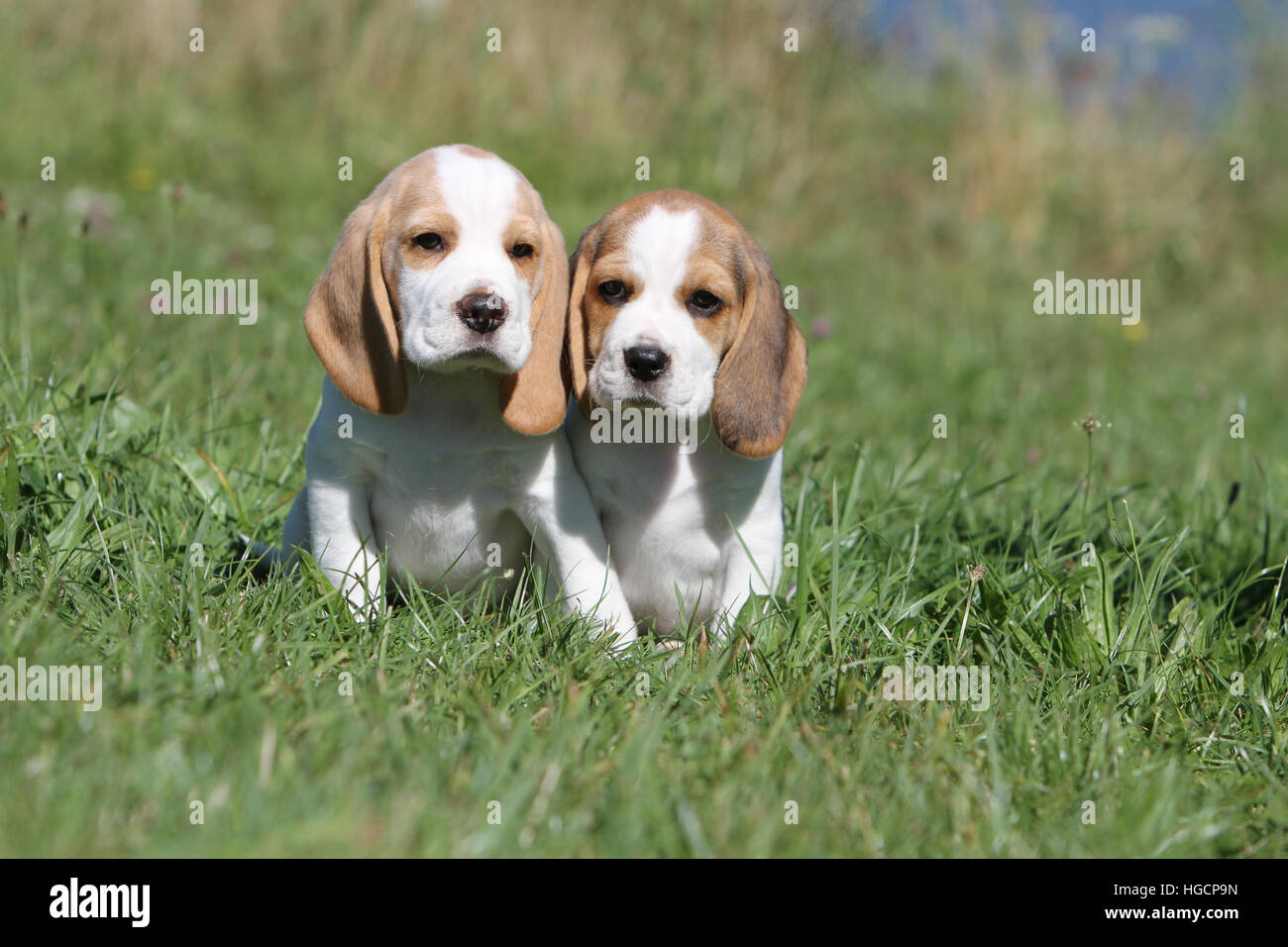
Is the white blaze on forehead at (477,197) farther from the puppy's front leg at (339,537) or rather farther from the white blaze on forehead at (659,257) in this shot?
the puppy's front leg at (339,537)

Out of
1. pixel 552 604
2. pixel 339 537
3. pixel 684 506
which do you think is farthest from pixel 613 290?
pixel 339 537

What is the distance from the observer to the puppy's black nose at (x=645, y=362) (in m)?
3.71

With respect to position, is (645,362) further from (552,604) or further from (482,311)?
(552,604)

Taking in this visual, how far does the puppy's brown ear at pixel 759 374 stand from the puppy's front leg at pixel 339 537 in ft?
4.05

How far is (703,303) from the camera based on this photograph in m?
3.99

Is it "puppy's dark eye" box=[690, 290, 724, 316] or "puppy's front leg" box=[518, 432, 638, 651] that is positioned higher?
"puppy's dark eye" box=[690, 290, 724, 316]

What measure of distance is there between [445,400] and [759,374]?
1.05 meters

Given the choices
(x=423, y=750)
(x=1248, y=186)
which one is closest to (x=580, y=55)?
(x=1248, y=186)

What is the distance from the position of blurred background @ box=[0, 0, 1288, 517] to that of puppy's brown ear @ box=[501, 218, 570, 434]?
57.8 inches

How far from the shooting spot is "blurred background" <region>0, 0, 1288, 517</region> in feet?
22.5

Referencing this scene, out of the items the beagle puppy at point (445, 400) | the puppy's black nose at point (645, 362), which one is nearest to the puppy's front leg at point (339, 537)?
the beagle puppy at point (445, 400)

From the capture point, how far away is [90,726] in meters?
2.79

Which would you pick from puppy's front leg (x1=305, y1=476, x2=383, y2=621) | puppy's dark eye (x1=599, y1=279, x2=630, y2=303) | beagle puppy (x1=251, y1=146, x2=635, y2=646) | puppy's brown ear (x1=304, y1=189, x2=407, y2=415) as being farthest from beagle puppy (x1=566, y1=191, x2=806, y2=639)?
puppy's front leg (x1=305, y1=476, x2=383, y2=621)

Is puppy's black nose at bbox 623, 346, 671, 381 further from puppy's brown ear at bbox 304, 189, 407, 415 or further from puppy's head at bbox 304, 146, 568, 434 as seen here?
puppy's brown ear at bbox 304, 189, 407, 415
